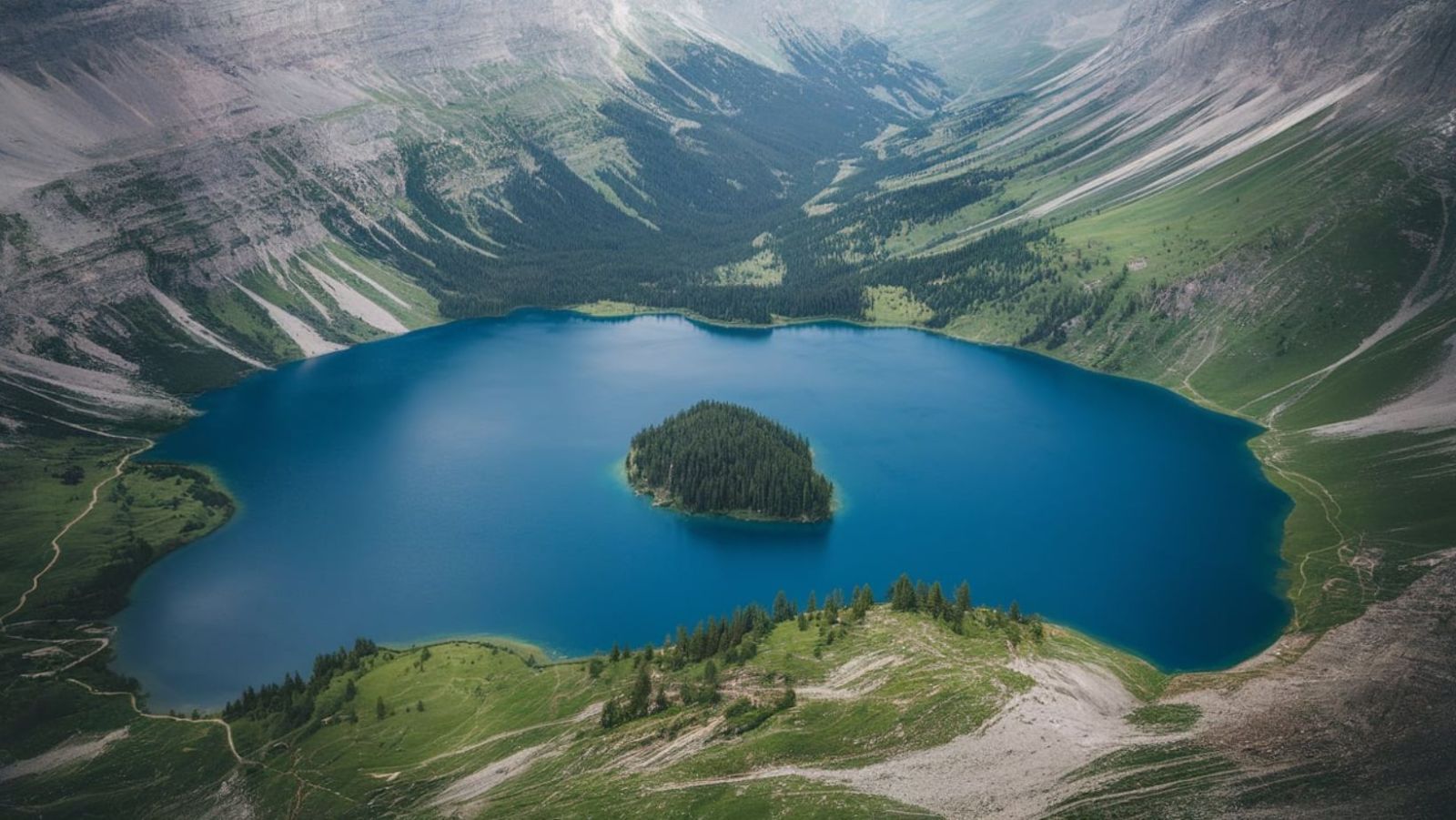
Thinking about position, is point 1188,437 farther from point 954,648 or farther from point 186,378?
point 186,378

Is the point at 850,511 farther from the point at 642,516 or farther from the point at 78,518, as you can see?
the point at 78,518

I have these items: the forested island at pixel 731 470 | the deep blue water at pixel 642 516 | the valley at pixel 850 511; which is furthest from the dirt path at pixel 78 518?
the forested island at pixel 731 470

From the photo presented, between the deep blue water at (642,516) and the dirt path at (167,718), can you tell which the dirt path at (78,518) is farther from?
the dirt path at (167,718)

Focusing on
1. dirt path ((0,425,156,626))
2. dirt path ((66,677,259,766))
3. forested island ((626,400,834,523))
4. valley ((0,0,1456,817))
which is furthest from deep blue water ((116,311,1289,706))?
dirt path ((0,425,156,626))

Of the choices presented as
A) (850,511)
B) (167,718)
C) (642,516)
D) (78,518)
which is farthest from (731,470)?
(78,518)

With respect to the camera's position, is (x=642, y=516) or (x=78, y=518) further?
(x=642, y=516)

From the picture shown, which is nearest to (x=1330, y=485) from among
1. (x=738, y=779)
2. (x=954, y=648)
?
(x=954, y=648)
